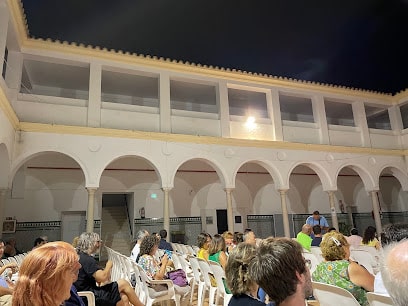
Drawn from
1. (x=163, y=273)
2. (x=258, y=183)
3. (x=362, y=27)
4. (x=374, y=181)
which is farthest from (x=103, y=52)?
(x=362, y=27)

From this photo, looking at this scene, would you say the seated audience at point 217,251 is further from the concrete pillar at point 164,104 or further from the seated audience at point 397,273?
the concrete pillar at point 164,104

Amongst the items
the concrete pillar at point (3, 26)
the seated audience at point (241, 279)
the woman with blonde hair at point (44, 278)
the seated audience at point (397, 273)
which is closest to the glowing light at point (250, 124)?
the concrete pillar at point (3, 26)

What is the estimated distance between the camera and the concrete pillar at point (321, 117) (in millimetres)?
12328

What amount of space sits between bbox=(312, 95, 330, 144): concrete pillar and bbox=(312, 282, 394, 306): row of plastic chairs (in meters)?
10.6

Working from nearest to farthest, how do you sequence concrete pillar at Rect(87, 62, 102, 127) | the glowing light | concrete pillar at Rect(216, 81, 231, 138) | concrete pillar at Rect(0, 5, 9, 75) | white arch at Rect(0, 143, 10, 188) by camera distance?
concrete pillar at Rect(0, 5, 9, 75)
white arch at Rect(0, 143, 10, 188)
concrete pillar at Rect(87, 62, 102, 127)
concrete pillar at Rect(216, 81, 231, 138)
the glowing light

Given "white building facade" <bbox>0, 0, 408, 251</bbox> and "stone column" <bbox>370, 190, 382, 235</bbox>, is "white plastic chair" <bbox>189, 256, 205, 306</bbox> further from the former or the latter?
"stone column" <bbox>370, 190, 382, 235</bbox>

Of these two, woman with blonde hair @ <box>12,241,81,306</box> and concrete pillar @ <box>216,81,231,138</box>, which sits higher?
concrete pillar @ <box>216,81,231,138</box>

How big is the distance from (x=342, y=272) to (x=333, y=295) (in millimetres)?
552

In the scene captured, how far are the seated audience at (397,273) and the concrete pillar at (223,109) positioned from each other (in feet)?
31.5

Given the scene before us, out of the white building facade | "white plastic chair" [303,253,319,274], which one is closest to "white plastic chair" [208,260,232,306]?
"white plastic chair" [303,253,319,274]

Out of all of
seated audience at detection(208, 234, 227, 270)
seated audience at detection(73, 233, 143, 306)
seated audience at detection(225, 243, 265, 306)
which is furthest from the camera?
seated audience at detection(208, 234, 227, 270)

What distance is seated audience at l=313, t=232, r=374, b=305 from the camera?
105 inches

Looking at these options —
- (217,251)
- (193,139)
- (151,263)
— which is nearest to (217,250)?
(217,251)

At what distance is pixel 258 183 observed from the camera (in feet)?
47.2
